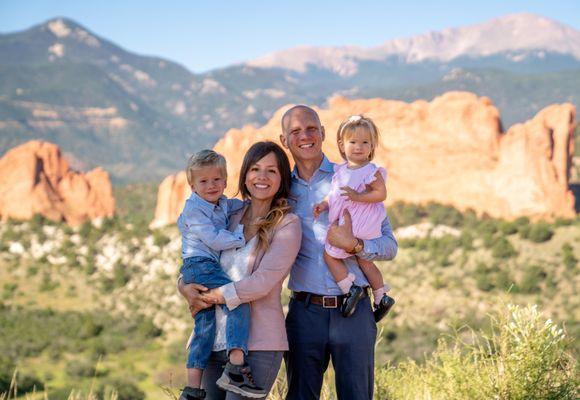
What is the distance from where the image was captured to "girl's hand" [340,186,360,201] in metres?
3.71

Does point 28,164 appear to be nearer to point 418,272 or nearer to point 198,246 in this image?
point 418,272

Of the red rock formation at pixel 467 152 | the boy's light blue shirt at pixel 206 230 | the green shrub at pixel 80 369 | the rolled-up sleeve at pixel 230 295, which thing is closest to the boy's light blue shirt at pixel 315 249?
the boy's light blue shirt at pixel 206 230

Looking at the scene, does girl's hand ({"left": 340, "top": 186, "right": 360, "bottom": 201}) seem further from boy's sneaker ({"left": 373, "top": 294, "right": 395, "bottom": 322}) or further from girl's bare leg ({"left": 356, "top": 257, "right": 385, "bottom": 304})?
boy's sneaker ({"left": 373, "top": 294, "right": 395, "bottom": 322})

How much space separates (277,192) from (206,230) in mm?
453

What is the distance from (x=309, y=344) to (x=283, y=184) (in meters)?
0.89

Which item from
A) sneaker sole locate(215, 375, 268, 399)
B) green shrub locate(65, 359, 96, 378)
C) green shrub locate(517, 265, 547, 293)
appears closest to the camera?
sneaker sole locate(215, 375, 268, 399)

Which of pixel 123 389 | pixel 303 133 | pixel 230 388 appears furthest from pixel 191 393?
pixel 123 389

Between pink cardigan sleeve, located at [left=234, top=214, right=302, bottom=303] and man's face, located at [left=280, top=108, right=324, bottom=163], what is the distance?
1.55 ft

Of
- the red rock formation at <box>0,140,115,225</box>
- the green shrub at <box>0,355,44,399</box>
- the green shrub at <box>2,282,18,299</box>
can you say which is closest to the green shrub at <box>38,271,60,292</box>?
the green shrub at <box>2,282,18,299</box>

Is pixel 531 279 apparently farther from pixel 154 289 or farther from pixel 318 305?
pixel 318 305

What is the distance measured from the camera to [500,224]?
112 feet

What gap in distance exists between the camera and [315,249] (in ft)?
12.4

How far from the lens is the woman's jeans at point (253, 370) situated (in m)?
3.48

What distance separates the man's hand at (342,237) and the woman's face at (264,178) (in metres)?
0.38
